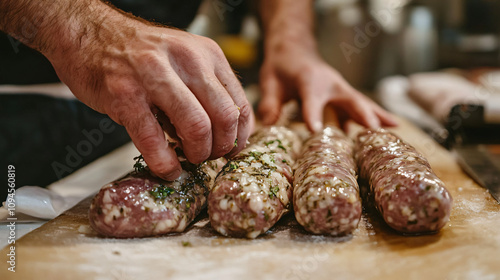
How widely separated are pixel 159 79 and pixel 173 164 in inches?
17.5

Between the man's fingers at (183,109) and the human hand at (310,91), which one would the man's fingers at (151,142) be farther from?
the human hand at (310,91)

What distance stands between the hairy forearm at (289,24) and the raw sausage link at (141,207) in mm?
2907

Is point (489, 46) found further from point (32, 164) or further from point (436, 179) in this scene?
point (32, 164)

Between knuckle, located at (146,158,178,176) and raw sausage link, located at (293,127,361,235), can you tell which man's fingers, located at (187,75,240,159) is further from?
raw sausage link, located at (293,127,361,235)

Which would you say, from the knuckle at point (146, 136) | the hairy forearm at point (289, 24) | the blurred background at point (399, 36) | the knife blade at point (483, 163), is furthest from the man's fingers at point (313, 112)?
the blurred background at point (399, 36)

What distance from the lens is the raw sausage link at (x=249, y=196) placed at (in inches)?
82.3

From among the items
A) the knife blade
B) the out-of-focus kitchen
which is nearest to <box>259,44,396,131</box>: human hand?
the out-of-focus kitchen

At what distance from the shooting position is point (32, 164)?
308cm

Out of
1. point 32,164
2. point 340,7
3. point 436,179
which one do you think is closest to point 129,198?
point 32,164

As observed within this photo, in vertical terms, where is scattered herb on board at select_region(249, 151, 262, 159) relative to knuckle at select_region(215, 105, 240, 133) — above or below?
below

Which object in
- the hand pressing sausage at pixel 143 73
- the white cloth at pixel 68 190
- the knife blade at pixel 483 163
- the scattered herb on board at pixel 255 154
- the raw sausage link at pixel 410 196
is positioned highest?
the hand pressing sausage at pixel 143 73

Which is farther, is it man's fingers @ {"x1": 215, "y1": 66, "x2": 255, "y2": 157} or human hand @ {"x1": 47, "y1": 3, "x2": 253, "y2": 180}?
man's fingers @ {"x1": 215, "y1": 66, "x2": 255, "y2": 157}

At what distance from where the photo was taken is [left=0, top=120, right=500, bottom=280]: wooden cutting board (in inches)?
71.6

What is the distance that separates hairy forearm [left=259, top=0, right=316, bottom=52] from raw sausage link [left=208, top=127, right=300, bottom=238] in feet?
8.39
